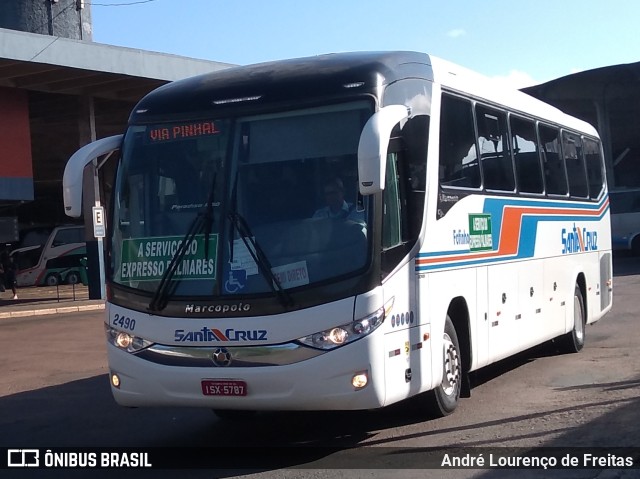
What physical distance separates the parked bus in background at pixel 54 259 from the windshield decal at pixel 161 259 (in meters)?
34.0

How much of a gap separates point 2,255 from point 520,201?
28.6 meters

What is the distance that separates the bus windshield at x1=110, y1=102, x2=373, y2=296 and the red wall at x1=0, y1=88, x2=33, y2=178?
1890 cm

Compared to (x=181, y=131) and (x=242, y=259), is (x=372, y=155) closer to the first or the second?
(x=242, y=259)

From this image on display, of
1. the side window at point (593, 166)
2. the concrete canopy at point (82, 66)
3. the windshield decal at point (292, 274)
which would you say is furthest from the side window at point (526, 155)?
the concrete canopy at point (82, 66)

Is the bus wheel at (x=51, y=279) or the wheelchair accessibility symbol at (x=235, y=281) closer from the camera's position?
the wheelchair accessibility symbol at (x=235, y=281)

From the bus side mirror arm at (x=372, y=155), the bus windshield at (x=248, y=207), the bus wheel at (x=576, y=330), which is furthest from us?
the bus wheel at (x=576, y=330)

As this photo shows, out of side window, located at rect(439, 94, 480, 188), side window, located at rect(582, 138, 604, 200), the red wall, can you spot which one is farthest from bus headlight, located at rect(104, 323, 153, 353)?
the red wall

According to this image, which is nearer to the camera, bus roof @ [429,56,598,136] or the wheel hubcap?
the wheel hubcap

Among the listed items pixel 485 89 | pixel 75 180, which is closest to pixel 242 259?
pixel 75 180

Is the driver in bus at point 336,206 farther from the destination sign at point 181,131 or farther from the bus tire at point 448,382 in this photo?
the bus tire at point 448,382

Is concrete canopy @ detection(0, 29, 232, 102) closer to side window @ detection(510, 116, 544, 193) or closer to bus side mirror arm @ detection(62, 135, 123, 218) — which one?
side window @ detection(510, 116, 544, 193)

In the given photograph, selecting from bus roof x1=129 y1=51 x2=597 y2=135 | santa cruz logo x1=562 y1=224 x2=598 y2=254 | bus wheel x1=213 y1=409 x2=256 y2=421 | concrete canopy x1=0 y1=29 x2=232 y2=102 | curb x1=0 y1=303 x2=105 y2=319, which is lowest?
curb x1=0 y1=303 x2=105 y2=319

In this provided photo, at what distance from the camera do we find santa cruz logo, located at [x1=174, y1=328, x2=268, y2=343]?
743 cm

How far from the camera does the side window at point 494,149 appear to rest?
1023 centimetres
